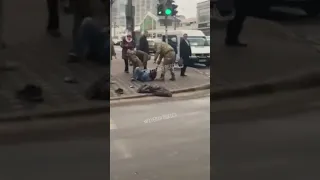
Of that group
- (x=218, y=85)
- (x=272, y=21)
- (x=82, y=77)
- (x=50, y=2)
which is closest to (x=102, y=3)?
(x=50, y=2)

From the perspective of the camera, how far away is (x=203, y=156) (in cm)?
389

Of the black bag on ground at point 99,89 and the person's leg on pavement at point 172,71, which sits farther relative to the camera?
the person's leg on pavement at point 172,71

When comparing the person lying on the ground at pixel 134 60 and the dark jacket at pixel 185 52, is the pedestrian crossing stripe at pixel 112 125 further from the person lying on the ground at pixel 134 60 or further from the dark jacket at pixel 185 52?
the dark jacket at pixel 185 52

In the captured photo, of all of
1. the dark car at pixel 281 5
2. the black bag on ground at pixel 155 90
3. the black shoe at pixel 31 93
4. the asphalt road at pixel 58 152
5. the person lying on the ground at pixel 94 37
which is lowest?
the asphalt road at pixel 58 152

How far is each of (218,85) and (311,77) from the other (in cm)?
58

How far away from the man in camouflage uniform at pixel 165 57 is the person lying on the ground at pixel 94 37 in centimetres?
233

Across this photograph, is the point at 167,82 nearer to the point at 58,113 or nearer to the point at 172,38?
the point at 172,38

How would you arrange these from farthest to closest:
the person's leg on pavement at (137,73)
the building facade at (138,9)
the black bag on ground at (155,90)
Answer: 1. the black bag on ground at (155,90)
2. the person's leg on pavement at (137,73)
3. the building facade at (138,9)

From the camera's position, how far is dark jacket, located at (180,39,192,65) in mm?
5319

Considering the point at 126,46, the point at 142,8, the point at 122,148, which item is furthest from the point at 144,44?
the point at 122,148

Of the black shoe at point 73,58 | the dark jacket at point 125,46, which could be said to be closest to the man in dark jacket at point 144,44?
the dark jacket at point 125,46

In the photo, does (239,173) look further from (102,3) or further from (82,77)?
(102,3)

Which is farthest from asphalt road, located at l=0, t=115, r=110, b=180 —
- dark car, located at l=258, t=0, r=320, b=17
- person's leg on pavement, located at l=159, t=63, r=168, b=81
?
person's leg on pavement, located at l=159, t=63, r=168, b=81

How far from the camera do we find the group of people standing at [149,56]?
475cm
